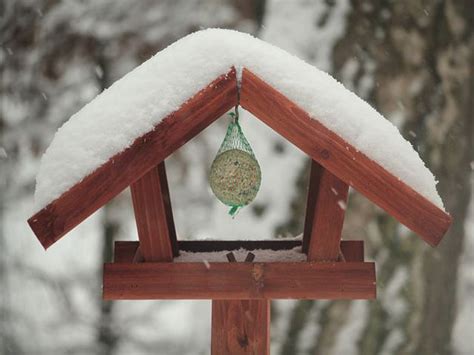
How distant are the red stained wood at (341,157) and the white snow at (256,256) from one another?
433mm

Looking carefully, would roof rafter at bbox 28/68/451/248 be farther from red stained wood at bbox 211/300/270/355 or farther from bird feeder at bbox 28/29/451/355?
red stained wood at bbox 211/300/270/355

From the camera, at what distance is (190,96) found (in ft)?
5.52

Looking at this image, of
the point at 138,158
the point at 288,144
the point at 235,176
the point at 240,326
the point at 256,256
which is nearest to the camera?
the point at 138,158

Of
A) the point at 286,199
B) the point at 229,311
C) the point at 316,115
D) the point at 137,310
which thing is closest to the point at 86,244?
the point at 137,310

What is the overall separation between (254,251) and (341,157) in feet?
1.99

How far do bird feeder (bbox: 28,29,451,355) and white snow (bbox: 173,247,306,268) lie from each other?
32 mm

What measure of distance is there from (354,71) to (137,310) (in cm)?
276

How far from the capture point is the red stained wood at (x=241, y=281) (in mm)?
1832

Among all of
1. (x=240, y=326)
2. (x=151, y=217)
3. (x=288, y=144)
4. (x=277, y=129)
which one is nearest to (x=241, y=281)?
→ (x=240, y=326)

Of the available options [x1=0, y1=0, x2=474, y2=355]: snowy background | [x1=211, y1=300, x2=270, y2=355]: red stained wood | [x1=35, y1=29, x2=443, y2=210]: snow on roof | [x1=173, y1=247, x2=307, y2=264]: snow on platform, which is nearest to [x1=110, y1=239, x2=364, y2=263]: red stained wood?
[x1=173, y1=247, x2=307, y2=264]: snow on platform

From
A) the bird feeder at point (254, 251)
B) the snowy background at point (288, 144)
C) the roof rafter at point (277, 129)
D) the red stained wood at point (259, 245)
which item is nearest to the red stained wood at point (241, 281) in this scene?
the bird feeder at point (254, 251)

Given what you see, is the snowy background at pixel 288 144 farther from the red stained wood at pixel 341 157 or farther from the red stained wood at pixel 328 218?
the red stained wood at pixel 341 157

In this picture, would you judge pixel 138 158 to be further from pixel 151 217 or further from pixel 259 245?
pixel 259 245

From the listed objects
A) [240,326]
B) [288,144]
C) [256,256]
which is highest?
[288,144]
